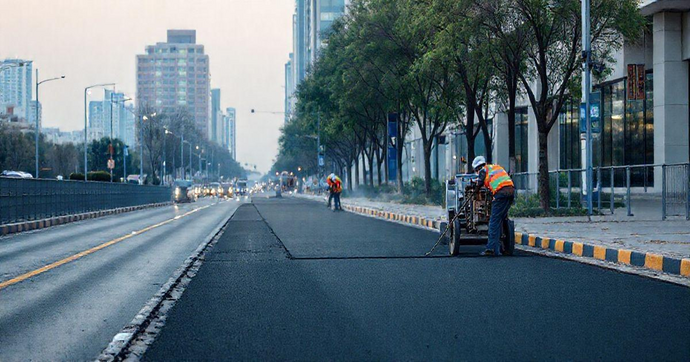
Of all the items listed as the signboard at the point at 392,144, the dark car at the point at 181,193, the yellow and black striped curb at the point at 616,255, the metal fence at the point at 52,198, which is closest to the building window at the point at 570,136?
the signboard at the point at 392,144

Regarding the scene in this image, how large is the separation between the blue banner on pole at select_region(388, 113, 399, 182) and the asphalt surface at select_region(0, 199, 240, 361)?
101 ft

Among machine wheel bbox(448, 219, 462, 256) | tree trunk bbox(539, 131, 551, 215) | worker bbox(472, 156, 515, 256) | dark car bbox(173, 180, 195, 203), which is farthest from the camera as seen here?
dark car bbox(173, 180, 195, 203)

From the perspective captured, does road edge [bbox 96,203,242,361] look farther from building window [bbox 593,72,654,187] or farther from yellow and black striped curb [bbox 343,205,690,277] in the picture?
building window [bbox 593,72,654,187]

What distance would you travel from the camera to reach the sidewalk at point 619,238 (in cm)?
1293

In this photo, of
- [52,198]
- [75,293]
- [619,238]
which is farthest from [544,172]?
[75,293]

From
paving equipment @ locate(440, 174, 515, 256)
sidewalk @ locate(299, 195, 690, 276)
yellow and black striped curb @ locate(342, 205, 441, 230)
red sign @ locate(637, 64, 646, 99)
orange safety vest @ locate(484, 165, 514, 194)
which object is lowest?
yellow and black striped curb @ locate(342, 205, 441, 230)

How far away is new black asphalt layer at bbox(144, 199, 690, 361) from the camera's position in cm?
630

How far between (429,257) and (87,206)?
2678cm

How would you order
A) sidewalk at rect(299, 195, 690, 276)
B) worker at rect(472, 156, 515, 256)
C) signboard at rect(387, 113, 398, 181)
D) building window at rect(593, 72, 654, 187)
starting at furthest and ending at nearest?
signboard at rect(387, 113, 398, 181) < building window at rect(593, 72, 654, 187) < worker at rect(472, 156, 515, 256) < sidewalk at rect(299, 195, 690, 276)

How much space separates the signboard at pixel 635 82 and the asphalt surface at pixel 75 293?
2375 cm

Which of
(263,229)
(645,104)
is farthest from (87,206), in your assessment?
(645,104)

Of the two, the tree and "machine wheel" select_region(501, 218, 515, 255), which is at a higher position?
the tree

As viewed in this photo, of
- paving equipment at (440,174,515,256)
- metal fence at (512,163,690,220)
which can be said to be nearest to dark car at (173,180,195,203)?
metal fence at (512,163,690,220)

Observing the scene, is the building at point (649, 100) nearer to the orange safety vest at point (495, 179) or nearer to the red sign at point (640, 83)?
the red sign at point (640, 83)
